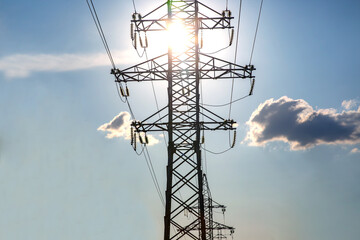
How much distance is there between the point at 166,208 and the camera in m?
16.5

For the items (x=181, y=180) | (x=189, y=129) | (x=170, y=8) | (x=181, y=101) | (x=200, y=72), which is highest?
(x=170, y=8)

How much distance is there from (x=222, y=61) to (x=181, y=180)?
572 cm

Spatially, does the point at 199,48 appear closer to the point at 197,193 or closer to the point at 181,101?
the point at 181,101

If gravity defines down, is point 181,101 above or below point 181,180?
above

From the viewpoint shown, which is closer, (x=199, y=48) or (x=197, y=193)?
(x=197, y=193)

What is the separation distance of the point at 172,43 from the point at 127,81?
9.02 ft

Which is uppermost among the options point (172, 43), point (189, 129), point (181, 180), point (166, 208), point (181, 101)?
point (172, 43)

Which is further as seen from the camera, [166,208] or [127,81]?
[127,81]

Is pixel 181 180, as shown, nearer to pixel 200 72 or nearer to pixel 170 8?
pixel 200 72

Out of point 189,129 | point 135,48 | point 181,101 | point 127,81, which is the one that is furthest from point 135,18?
point 189,129

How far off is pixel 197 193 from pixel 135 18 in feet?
27.9

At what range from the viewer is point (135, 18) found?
716 inches

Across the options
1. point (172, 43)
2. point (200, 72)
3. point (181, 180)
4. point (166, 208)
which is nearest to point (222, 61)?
point (200, 72)

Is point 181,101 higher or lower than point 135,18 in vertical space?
lower
